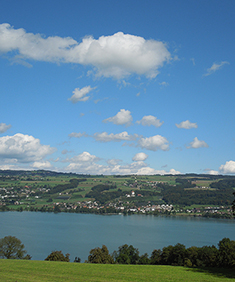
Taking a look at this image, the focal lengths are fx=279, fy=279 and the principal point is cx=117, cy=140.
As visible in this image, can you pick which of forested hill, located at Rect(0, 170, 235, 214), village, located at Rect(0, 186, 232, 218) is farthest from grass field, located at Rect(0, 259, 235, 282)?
forested hill, located at Rect(0, 170, 235, 214)

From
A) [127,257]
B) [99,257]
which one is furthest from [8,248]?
[127,257]

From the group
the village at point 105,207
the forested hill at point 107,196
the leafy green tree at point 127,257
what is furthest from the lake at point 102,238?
the forested hill at point 107,196

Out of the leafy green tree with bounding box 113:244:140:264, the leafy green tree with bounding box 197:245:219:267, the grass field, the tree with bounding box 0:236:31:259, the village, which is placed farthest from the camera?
the village

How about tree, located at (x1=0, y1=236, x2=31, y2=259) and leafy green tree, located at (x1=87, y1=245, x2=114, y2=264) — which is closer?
leafy green tree, located at (x1=87, y1=245, x2=114, y2=264)

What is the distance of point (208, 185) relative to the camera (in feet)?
605

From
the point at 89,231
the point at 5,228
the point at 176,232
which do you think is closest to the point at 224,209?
the point at 176,232

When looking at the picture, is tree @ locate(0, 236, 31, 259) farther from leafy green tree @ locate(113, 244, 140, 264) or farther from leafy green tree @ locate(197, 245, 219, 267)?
leafy green tree @ locate(197, 245, 219, 267)

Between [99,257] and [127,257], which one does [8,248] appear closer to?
[99,257]

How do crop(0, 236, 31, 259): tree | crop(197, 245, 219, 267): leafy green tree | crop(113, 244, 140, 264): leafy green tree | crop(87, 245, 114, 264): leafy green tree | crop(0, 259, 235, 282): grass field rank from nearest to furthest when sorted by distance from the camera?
crop(0, 259, 235, 282): grass field, crop(197, 245, 219, 267): leafy green tree, crop(87, 245, 114, 264): leafy green tree, crop(0, 236, 31, 259): tree, crop(113, 244, 140, 264): leafy green tree

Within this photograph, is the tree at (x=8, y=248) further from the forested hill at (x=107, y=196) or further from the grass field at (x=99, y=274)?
the forested hill at (x=107, y=196)

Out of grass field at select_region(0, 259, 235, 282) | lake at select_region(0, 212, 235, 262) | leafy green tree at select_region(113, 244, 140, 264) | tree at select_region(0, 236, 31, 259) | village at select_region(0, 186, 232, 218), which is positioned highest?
grass field at select_region(0, 259, 235, 282)

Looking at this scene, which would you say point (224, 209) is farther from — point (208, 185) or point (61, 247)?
point (61, 247)

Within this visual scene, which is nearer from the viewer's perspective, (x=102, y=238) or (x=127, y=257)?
(x=127, y=257)

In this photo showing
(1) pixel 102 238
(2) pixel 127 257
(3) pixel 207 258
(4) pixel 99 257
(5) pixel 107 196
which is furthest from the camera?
(5) pixel 107 196
